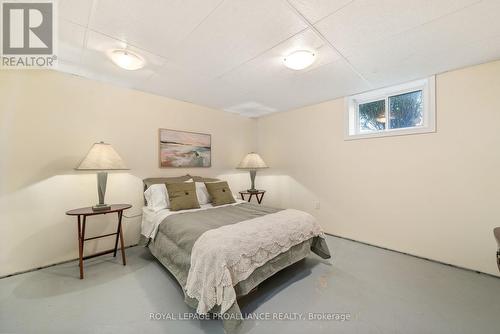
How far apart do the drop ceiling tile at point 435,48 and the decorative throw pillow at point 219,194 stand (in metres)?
2.39

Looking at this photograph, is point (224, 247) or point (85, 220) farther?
point (85, 220)

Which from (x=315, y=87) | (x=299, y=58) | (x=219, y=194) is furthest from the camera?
(x=219, y=194)

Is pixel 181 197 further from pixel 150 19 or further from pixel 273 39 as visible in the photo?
pixel 273 39

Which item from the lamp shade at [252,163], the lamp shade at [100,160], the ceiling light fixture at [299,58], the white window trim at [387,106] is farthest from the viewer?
the lamp shade at [252,163]

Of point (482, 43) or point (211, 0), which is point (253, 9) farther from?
point (482, 43)

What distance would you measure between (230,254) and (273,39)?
1.91 m

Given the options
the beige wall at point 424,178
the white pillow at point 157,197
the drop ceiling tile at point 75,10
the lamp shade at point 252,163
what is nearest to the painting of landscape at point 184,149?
the white pillow at point 157,197

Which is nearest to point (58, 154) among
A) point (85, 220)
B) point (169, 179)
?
point (85, 220)

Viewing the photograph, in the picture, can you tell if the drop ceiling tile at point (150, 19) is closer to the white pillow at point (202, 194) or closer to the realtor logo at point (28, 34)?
the realtor logo at point (28, 34)

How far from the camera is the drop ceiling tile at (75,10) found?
54.9 inches

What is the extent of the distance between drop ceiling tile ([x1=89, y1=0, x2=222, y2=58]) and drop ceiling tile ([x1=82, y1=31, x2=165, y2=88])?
145 mm

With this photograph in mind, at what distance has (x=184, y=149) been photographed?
3.47 metres

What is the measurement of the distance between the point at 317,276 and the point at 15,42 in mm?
3726

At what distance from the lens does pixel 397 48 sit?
1.91 metres
